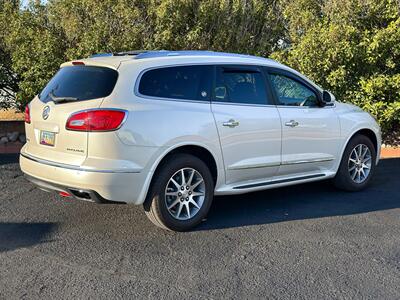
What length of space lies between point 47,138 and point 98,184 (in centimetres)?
81

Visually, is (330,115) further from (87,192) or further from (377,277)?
(87,192)

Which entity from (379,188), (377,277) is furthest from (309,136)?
(377,277)

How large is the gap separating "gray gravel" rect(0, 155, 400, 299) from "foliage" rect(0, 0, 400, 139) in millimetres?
3326

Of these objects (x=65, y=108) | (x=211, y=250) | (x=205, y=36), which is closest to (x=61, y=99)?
(x=65, y=108)

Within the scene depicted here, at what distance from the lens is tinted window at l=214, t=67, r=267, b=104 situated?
5371mm

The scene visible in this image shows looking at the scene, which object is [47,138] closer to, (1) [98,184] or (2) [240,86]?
(1) [98,184]

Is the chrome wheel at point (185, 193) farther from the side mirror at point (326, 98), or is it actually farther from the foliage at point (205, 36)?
the foliage at point (205, 36)

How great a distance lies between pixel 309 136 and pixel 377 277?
2263 mm

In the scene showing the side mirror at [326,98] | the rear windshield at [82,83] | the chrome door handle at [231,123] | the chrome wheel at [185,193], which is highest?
the rear windshield at [82,83]

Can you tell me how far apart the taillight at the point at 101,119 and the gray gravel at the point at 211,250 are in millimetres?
1082

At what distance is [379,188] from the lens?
275 inches

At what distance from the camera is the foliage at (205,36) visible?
29.3 ft

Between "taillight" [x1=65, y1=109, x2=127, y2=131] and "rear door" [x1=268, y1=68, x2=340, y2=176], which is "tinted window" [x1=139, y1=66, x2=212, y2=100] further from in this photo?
"rear door" [x1=268, y1=68, x2=340, y2=176]

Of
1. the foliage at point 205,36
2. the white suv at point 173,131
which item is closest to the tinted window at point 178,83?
the white suv at point 173,131
